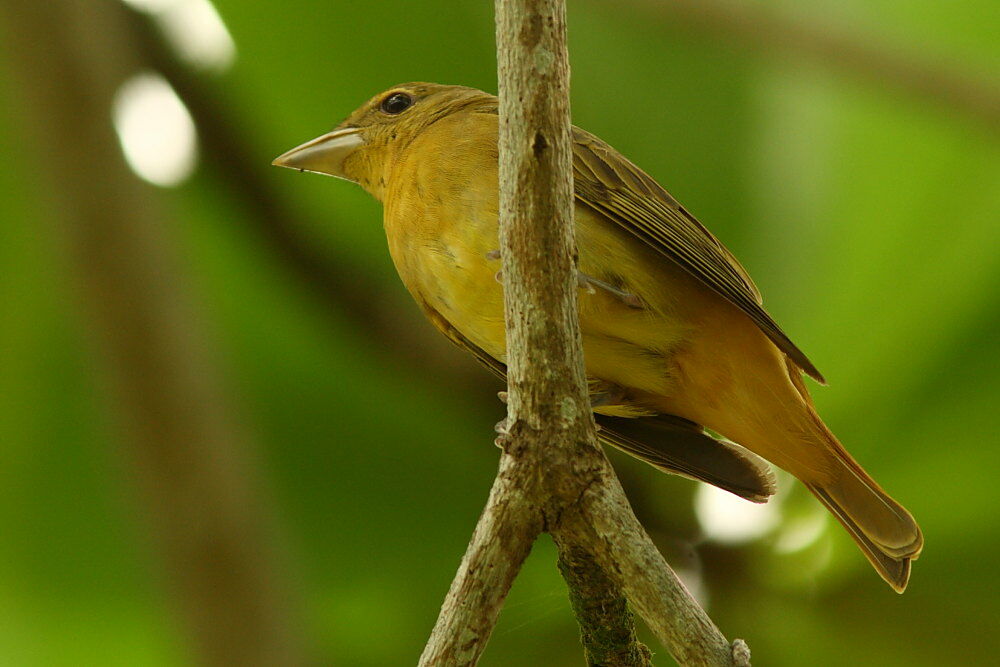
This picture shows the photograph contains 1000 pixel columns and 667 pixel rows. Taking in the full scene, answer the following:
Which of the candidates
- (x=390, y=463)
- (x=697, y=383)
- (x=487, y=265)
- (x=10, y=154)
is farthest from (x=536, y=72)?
(x=10, y=154)

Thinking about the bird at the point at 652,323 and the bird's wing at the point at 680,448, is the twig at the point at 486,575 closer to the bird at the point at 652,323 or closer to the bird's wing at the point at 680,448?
the bird at the point at 652,323

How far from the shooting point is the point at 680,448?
3.16m

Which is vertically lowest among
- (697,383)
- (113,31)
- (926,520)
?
(926,520)

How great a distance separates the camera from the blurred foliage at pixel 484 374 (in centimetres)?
388

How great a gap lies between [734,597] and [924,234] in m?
1.48

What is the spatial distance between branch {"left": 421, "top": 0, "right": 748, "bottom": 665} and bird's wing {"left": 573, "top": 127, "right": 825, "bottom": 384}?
0.88 metres

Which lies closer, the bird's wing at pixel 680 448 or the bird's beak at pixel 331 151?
the bird's wing at pixel 680 448

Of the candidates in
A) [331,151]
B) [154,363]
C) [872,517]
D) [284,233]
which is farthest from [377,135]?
[872,517]

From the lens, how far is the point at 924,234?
4.26 metres

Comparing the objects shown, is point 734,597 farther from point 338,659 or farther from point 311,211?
point 311,211

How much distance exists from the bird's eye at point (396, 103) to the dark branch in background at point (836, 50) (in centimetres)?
74

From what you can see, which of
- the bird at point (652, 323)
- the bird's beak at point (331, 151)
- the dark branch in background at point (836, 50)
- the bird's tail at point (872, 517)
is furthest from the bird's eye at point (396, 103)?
the bird's tail at point (872, 517)

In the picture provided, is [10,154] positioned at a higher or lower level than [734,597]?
higher

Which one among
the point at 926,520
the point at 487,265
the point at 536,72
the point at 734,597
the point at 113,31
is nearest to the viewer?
the point at 536,72
